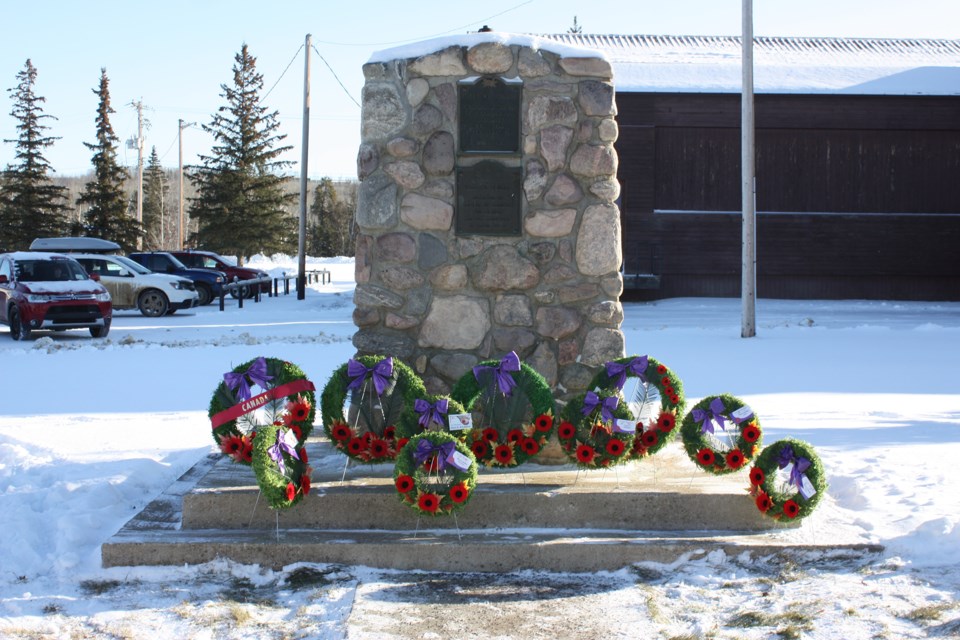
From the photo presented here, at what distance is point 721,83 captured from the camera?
26938 mm

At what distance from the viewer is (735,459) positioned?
20.1 ft

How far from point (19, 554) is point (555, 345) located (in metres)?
3.48

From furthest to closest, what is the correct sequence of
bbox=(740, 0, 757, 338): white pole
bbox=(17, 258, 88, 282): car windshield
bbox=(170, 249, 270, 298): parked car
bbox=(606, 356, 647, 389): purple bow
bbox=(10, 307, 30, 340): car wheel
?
bbox=(170, 249, 270, 298): parked car
bbox=(17, 258, 88, 282): car windshield
bbox=(10, 307, 30, 340): car wheel
bbox=(740, 0, 757, 338): white pole
bbox=(606, 356, 647, 389): purple bow

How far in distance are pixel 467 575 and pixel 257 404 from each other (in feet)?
5.29

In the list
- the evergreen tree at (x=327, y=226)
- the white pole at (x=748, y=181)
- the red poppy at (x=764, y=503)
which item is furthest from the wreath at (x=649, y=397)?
the evergreen tree at (x=327, y=226)

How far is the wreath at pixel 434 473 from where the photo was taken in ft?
18.0

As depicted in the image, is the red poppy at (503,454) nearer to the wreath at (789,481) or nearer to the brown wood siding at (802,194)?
the wreath at (789,481)

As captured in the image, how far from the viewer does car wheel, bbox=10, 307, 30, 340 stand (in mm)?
18438

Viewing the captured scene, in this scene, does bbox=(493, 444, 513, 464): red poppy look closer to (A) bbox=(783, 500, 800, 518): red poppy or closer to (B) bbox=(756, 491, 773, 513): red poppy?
(B) bbox=(756, 491, 773, 513): red poppy

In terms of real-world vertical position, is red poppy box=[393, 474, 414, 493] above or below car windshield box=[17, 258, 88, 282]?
below

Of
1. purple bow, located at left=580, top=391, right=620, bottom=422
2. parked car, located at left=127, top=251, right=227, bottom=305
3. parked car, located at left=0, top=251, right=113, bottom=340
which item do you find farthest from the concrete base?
parked car, located at left=127, top=251, right=227, bottom=305

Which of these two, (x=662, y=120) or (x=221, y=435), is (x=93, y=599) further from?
(x=662, y=120)

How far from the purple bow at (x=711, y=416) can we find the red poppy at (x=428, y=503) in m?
1.73

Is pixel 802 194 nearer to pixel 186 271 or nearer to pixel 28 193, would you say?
pixel 186 271
